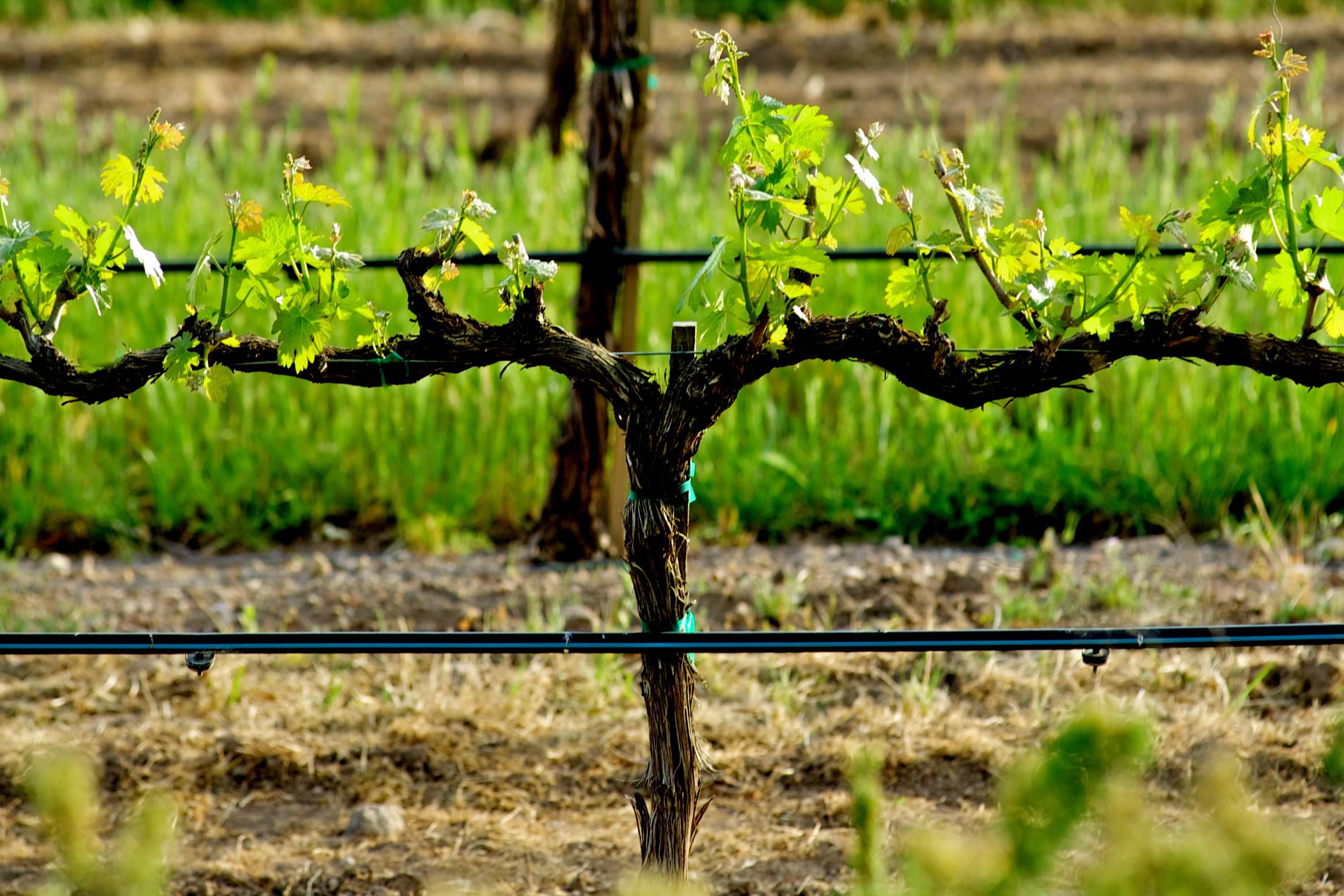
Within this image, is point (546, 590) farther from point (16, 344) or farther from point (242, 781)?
point (16, 344)

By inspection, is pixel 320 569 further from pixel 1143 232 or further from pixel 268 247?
pixel 1143 232

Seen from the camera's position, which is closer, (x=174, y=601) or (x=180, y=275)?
(x=174, y=601)

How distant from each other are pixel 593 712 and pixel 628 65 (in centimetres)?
132

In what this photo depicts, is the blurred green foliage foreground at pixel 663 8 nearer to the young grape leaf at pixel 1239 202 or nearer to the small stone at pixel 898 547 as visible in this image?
the small stone at pixel 898 547

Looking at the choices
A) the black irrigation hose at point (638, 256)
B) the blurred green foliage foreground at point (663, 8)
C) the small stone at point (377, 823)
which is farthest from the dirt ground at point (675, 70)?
the small stone at point (377, 823)

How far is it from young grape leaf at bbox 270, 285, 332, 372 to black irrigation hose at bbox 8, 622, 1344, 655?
0.32 m

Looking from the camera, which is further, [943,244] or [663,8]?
[663,8]

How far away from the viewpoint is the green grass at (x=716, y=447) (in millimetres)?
3223

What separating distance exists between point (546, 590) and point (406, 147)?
3877mm

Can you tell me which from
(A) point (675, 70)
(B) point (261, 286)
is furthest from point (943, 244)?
(A) point (675, 70)

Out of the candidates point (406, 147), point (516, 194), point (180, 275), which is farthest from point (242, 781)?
point (406, 147)

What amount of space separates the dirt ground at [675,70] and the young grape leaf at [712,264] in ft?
13.5

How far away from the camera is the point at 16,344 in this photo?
12.3 feet

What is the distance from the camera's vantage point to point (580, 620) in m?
2.79
